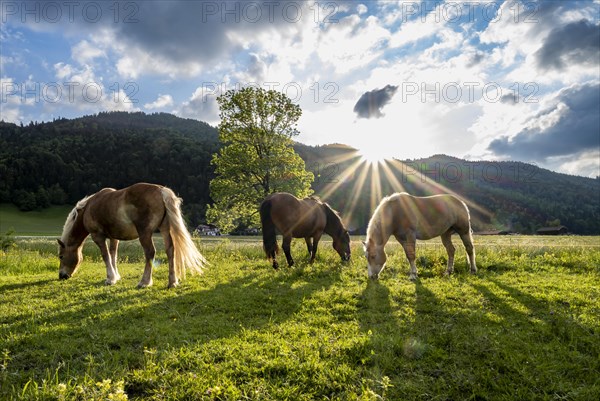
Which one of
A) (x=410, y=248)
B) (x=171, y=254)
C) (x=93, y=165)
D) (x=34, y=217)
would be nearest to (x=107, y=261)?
(x=171, y=254)

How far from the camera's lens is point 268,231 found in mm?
11383

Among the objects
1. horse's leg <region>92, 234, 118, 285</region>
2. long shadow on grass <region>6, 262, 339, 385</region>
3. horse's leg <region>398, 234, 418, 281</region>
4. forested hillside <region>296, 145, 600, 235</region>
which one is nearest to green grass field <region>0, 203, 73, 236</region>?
forested hillside <region>296, 145, 600, 235</region>

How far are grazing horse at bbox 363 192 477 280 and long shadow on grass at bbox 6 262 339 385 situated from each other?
1.92 meters

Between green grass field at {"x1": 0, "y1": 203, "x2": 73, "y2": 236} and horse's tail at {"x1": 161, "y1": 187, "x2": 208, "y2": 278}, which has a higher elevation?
horse's tail at {"x1": 161, "y1": 187, "x2": 208, "y2": 278}

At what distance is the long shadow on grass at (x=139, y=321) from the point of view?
4.39 meters

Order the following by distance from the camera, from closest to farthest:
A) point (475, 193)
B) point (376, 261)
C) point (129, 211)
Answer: point (129, 211)
point (376, 261)
point (475, 193)

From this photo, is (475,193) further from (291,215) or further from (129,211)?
(129,211)

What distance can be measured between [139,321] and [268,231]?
5.93 meters

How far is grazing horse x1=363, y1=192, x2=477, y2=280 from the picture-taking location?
980 cm

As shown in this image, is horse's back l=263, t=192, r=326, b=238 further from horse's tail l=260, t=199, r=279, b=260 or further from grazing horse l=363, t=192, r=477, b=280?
grazing horse l=363, t=192, r=477, b=280

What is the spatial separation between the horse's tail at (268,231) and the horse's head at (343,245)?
2531mm

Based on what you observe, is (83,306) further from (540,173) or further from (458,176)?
(540,173)

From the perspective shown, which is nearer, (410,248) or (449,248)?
(410,248)

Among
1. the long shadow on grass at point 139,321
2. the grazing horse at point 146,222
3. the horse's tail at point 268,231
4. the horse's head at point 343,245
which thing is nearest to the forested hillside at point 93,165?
the horse's head at point 343,245
